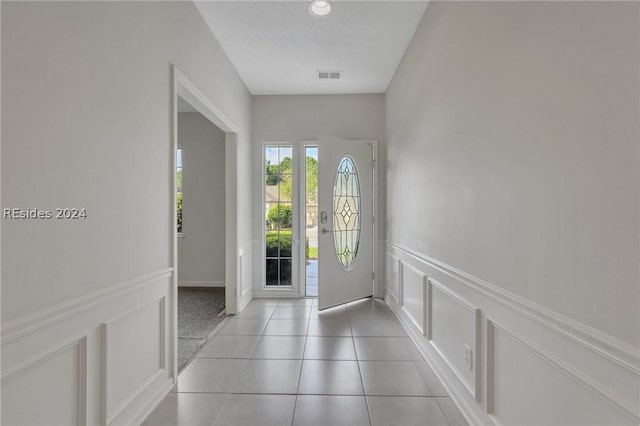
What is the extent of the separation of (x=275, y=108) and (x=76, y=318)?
11.9 feet

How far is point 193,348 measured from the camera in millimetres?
2717

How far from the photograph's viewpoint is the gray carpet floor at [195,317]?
2717 mm

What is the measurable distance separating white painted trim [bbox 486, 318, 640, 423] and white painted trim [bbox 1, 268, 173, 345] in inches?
71.0

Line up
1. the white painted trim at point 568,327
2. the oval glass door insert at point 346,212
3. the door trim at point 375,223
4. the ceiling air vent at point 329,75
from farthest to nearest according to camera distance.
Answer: the door trim at point 375,223
the oval glass door insert at point 346,212
the ceiling air vent at point 329,75
the white painted trim at point 568,327

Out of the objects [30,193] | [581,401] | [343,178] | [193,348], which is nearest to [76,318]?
[30,193]

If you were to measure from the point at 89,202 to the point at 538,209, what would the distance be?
5.97 feet

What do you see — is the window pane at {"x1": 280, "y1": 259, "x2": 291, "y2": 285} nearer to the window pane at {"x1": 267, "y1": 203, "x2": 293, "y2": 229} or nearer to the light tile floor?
the window pane at {"x1": 267, "y1": 203, "x2": 293, "y2": 229}

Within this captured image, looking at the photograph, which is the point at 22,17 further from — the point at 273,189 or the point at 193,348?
the point at 273,189

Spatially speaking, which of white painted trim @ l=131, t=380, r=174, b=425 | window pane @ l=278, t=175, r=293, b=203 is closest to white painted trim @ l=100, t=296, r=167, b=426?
white painted trim @ l=131, t=380, r=174, b=425

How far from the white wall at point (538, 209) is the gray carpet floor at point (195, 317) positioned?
78.8 inches

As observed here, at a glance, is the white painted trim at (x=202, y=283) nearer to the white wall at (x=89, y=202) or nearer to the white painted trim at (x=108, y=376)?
the white wall at (x=89, y=202)

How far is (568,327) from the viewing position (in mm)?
1046

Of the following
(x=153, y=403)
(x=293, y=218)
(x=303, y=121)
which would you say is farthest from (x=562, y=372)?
(x=303, y=121)

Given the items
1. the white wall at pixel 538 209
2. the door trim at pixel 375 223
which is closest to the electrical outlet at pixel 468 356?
the white wall at pixel 538 209
